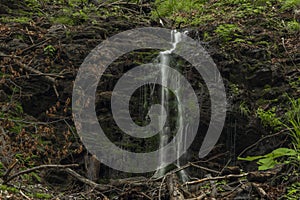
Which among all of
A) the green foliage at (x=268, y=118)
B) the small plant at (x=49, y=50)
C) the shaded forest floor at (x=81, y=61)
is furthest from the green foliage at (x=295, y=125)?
the small plant at (x=49, y=50)

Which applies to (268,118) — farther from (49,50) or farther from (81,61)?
(49,50)

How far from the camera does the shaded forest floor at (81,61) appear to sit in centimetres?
509

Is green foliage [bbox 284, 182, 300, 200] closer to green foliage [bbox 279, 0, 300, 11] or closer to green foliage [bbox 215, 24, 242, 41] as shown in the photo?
green foliage [bbox 215, 24, 242, 41]

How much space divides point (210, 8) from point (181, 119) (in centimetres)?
Result: 473

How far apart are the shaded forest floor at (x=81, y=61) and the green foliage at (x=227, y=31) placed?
0.9 inches

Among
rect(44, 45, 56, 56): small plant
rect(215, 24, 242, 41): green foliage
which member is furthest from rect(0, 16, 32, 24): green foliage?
rect(215, 24, 242, 41): green foliage

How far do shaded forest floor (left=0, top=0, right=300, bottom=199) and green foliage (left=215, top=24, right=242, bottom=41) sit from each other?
0.02 m

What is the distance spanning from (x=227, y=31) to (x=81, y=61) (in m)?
3.36

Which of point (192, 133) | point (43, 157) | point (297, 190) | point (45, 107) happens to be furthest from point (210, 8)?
point (297, 190)

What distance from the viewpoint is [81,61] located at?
7824mm

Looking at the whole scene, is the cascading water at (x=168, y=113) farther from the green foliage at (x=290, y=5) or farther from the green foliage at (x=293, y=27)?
the green foliage at (x=290, y=5)

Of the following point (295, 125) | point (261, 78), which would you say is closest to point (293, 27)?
point (261, 78)

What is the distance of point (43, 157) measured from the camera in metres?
6.46

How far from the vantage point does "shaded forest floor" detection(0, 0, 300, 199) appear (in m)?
5.09
